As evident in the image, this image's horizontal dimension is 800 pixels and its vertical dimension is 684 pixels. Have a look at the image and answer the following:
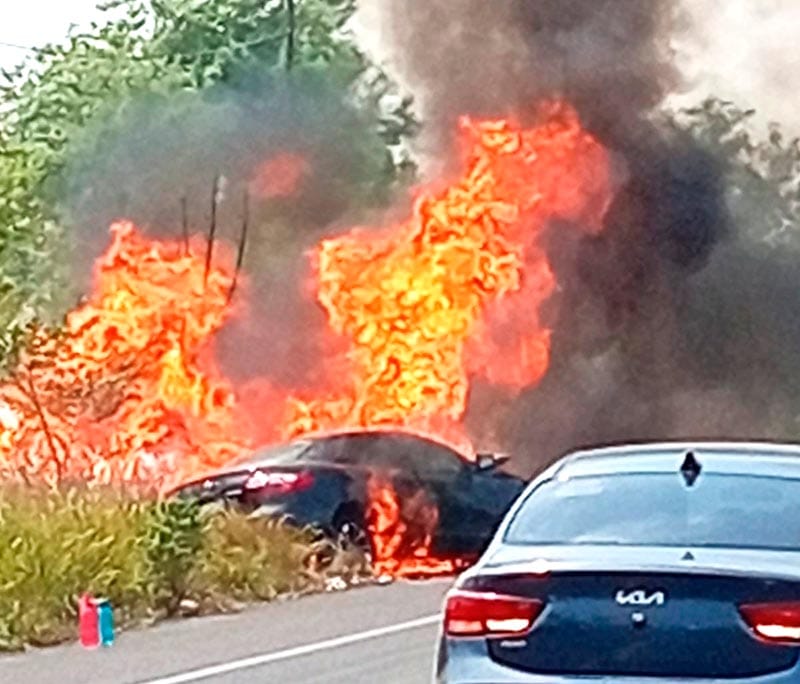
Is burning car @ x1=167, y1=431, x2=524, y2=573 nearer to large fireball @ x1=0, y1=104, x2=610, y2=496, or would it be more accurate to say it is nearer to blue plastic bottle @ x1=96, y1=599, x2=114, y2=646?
blue plastic bottle @ x1=96, y1=599, x2=114, y2=646

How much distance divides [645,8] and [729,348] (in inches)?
219

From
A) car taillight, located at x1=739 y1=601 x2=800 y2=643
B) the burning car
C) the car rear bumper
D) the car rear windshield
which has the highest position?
the car rear windshield

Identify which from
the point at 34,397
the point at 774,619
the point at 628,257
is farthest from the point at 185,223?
the point at 774,619

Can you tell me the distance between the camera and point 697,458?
9250mm

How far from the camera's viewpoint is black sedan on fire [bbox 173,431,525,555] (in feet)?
67.8

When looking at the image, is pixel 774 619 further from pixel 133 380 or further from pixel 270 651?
pixel 133 380

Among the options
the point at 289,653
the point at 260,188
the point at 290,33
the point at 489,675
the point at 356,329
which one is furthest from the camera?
the point at 290,33

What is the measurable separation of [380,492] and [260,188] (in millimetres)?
13359

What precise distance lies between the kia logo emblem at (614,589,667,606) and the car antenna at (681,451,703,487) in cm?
96

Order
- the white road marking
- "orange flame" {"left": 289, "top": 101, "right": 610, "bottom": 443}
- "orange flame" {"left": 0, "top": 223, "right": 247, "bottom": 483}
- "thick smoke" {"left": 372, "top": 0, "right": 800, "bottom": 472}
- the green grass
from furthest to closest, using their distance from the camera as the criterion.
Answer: "thick smoke" {"left": 372, "top": 0, "right": 800, "bottom": 472}, "orange flame" {"left": 289, "top": 101, "right": 610, "bottom": 443}, "orange flame" {"left": 0, "top": 223, "right": 247, "bottom": 483}, the green grass, the white road marking

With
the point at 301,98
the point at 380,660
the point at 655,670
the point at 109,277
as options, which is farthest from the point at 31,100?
the point at 655,670

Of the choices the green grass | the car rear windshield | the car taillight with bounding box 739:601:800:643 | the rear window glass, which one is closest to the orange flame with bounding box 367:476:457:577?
the rear window glass

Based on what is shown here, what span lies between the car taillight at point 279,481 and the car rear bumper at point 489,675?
12.0m

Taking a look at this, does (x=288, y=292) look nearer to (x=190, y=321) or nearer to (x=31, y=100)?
(x=190, y=321)
